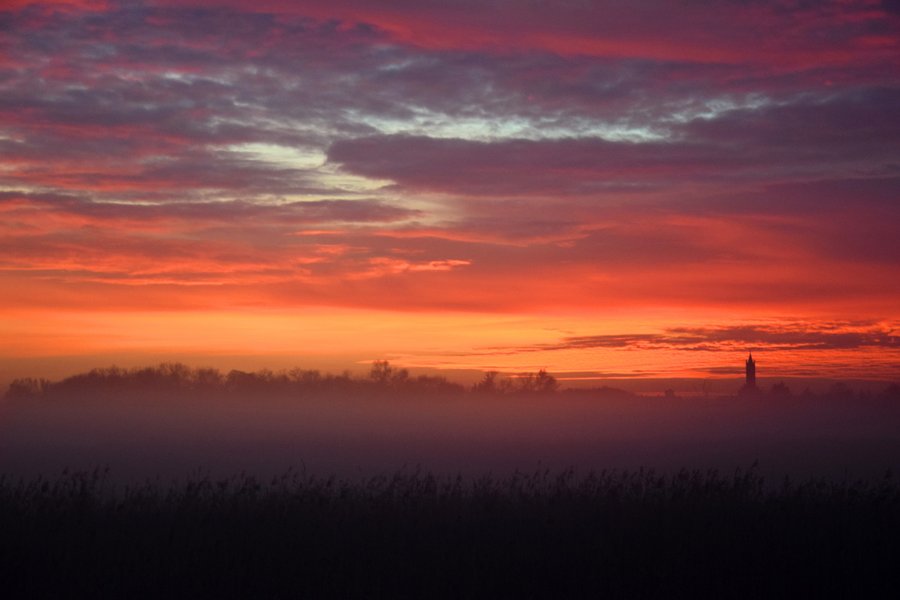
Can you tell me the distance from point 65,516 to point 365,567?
469 cm

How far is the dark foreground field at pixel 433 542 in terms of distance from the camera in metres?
9.45

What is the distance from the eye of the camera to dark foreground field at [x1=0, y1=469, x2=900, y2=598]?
945cm

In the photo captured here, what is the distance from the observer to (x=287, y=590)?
9266mm

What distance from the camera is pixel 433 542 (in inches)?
437

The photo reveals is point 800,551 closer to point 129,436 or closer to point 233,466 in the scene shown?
point 233,466

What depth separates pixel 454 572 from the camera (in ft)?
32.2

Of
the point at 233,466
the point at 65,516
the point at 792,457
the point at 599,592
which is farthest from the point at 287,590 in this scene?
the point at 792,457

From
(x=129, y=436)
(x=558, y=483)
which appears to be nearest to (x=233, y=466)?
(x=129, y=436)

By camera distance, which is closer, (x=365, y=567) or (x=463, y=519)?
(x=365, y=567)

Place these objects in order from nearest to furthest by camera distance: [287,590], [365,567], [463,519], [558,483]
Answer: [287,590] < [365,567] < [463,519] < [558,483]

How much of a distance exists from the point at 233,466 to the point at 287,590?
4271 centimetres

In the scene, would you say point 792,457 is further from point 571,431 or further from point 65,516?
point 65,516

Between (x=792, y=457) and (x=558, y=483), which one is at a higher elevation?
(x=558, y=483)

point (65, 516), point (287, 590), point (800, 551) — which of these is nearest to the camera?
point (287, 590)
